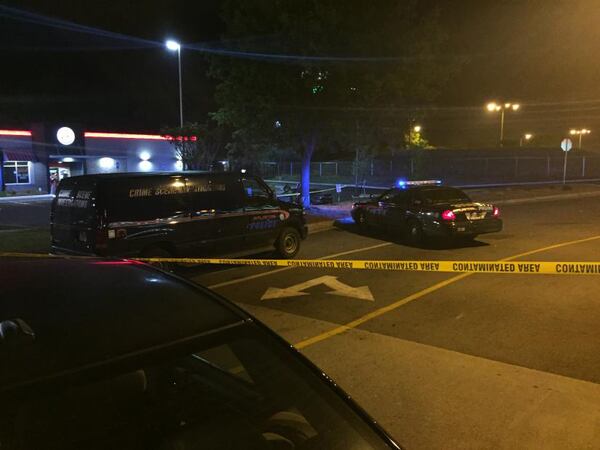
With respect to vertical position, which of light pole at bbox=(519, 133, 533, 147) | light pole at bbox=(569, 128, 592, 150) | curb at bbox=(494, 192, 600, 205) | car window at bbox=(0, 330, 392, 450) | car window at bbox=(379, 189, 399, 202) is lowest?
curb at bbox=(494, 192, 600, 205)

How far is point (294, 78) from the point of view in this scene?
18172 mm

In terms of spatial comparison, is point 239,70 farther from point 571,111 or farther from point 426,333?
point 571,111

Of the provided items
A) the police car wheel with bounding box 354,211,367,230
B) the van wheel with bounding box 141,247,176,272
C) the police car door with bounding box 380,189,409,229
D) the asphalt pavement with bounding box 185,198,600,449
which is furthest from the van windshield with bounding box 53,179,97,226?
the police car wheel with bounding box 354,211,367,230

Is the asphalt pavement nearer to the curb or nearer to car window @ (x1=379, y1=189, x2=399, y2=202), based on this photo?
car window @ (x1=379, y1=189, x2=399, y2=202)

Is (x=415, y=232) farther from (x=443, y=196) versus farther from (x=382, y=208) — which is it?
(x=382, y=208)

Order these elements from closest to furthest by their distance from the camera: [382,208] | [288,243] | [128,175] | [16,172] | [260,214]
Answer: [128,175] → [260,214] → [288,243] → [382,208] → [16,172]

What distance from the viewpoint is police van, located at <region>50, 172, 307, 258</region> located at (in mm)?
8594

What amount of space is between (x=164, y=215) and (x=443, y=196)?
7.02 meters

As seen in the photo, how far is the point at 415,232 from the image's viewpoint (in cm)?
1295

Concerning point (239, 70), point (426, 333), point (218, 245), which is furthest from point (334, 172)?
point (426, 333)


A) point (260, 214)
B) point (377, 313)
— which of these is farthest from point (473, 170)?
point (377, 313)

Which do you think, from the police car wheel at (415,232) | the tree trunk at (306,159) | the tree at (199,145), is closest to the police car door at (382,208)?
the police car wheel at (415,232)

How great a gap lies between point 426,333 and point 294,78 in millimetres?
13497

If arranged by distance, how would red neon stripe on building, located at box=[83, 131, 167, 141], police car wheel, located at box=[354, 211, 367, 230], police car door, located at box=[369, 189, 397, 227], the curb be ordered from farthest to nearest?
red neon stripe on building, located at box=[83, 131, 167, 141] < the curb < police car wheel, located at box=[354, 211, 367, 230] < police car door, located at box=[369, 189, 397, 227]
